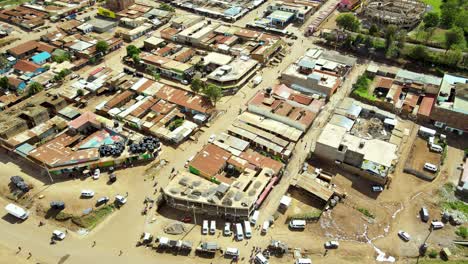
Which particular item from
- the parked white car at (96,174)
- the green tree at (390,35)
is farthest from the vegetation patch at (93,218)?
the green tree at (390,35)

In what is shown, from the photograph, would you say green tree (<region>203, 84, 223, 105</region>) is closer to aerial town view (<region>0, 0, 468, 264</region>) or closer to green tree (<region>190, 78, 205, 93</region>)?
aerial town view (<region>0, 0, 468, 264</region>)

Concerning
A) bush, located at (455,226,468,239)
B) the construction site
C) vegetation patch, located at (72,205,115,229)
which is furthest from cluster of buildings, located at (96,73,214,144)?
the construction site

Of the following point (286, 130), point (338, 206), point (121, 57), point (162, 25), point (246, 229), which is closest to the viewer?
point (246, 229)

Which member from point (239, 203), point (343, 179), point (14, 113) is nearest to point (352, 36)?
point (343, 179)

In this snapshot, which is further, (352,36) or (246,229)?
(352,36)

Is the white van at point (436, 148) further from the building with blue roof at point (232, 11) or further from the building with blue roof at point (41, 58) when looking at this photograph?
the building with blue roof at point (41, 58)

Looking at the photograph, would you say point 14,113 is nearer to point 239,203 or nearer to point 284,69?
point 239,203
